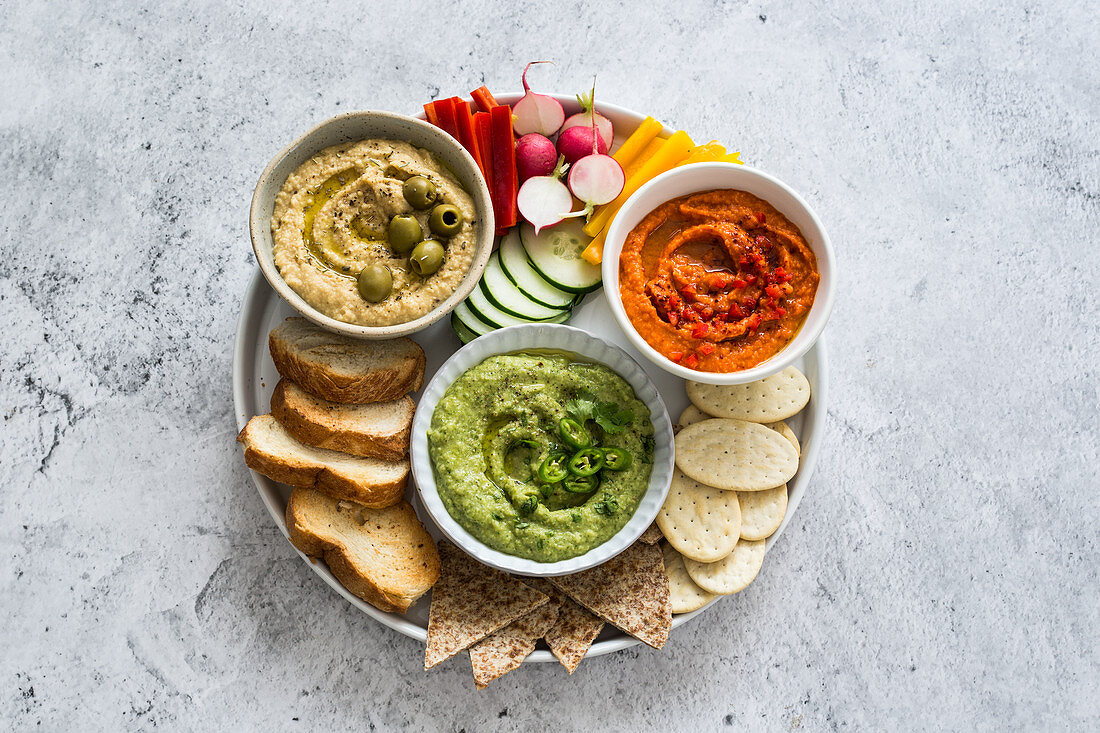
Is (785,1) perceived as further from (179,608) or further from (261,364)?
(179,608)

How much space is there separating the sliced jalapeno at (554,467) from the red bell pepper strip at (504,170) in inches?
37.5

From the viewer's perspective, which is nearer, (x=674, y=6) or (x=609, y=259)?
(x=609, y=259)

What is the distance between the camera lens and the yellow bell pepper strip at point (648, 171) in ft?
10.6

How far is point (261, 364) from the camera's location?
3.30m

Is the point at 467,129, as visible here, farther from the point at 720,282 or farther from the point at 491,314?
the point at 720,282

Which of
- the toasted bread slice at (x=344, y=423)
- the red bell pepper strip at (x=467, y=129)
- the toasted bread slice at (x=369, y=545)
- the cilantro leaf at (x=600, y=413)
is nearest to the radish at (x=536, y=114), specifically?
the red bell pepper strip at (x=467, y=129)

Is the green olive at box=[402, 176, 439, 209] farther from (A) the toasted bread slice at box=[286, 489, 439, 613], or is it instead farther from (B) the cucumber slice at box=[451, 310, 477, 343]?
(A) the toasted bread slice at box=[286, 489, 439, 613]

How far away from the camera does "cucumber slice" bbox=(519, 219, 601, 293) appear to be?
128 inches

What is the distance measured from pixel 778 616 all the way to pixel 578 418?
1356mm

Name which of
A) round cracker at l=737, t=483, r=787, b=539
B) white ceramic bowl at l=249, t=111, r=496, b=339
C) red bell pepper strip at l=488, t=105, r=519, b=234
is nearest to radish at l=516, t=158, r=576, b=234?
red bell pepper strip at l=488, t=105, r=519, b=234

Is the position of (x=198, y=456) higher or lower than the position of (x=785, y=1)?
lower

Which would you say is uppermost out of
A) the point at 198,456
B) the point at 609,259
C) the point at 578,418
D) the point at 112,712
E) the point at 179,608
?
the point at 609,259

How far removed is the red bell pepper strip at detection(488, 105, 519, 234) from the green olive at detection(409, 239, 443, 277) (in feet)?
1.38

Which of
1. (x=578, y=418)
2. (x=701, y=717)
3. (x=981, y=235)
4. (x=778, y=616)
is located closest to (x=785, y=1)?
(x=981, y=235)
